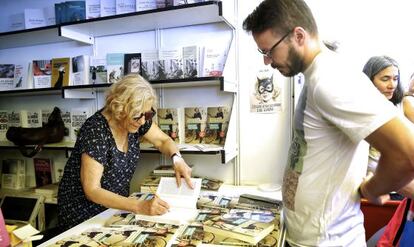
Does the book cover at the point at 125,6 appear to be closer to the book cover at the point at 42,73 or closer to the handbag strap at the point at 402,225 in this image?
the book cover at the point at 42,73

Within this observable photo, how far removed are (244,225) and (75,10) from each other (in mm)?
1886

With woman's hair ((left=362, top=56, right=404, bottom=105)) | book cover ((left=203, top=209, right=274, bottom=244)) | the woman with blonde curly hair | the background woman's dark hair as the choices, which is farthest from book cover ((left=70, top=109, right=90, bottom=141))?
woman's hair ((left=362, top=56, right=404, bottom=105))

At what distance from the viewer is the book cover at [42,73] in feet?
7.72

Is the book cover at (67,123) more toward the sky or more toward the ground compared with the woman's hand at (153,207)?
more toward the sky

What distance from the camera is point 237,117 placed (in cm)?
199

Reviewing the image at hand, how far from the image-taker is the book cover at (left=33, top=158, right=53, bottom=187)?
8.13ft

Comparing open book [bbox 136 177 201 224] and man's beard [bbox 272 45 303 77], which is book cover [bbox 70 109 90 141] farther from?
man's beard [bbox 272 45 303 77]

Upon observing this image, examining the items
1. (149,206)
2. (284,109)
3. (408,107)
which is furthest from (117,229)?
(408,107)

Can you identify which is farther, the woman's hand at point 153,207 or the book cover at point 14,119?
the book cover at point 14,119

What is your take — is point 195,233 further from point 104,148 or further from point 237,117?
point 237,117

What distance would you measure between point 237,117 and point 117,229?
1.09 meters

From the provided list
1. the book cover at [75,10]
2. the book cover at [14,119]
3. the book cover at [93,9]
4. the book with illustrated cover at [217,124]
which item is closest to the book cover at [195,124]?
the book with illustrated cover at [217,124]

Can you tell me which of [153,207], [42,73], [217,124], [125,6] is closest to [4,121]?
[42,73]

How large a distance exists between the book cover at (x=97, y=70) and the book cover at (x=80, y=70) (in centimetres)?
3
